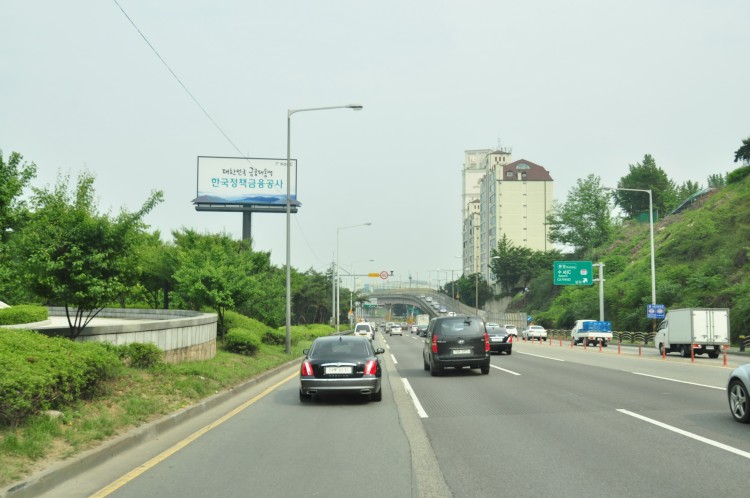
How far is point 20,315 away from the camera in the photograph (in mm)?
23812

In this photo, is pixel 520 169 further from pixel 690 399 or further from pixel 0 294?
pixel 690 399

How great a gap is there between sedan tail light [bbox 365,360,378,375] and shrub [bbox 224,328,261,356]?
10.4 m

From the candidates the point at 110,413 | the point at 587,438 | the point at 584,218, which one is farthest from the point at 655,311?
the point at 584,218

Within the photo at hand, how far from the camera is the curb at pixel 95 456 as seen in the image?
634cm

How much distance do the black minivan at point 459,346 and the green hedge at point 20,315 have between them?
46.0ft

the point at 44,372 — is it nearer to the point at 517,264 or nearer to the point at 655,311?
the point at 655,311

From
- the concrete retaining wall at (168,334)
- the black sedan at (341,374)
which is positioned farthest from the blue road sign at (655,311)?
the black sedan at (341,374)

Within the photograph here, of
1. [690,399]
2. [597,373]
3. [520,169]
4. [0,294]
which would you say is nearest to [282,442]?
[690,399]

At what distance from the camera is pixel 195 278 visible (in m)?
25.2

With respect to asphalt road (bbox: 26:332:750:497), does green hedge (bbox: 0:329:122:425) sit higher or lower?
higher

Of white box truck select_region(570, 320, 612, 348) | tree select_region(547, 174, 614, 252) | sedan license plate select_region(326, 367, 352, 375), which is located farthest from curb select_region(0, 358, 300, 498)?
tree select_region(547, 174, 614, 252)

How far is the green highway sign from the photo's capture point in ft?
199

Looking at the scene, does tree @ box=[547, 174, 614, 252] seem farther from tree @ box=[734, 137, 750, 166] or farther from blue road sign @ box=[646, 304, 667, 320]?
blue road sign @ box=[646, 304, 667, 320]

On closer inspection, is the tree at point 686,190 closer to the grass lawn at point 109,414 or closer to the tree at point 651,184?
the tree at point 651,184
